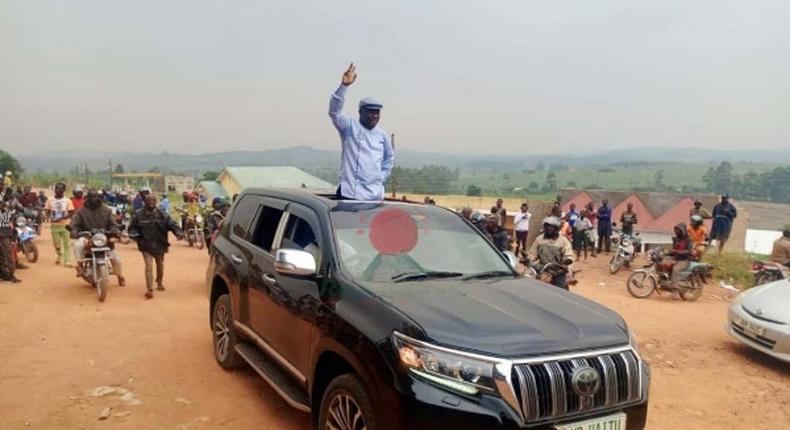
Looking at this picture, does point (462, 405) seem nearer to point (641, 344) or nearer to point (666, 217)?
point (641, 344)

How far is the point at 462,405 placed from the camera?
9.04ft

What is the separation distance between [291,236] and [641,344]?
5227 mm

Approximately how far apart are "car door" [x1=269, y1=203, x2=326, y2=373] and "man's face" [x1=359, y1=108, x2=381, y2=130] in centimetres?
158

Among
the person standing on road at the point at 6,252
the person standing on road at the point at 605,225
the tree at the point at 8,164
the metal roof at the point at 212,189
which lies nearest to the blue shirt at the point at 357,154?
the person standing on road at the point at 6,252

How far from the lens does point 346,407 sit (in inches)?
130

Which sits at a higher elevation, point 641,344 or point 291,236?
point 291,236

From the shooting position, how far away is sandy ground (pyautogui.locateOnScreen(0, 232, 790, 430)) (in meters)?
4.62

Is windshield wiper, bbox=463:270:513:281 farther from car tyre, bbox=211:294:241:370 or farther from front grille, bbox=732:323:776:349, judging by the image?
front grille, bbox=732:323:776:349

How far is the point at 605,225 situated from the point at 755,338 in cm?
1128

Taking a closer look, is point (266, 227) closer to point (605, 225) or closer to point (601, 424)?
point (601, 424)

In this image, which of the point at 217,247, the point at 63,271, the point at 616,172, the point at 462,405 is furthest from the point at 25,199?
the point at 616,172

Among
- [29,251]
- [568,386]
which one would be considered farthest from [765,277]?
[29,251]

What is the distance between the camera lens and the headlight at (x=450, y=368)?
2795 millimetres

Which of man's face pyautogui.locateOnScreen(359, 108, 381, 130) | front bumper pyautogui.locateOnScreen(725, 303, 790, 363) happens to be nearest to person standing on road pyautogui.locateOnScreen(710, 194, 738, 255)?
front bumper pyautogui.locateOnScreen(725, 303, 790, 363)
